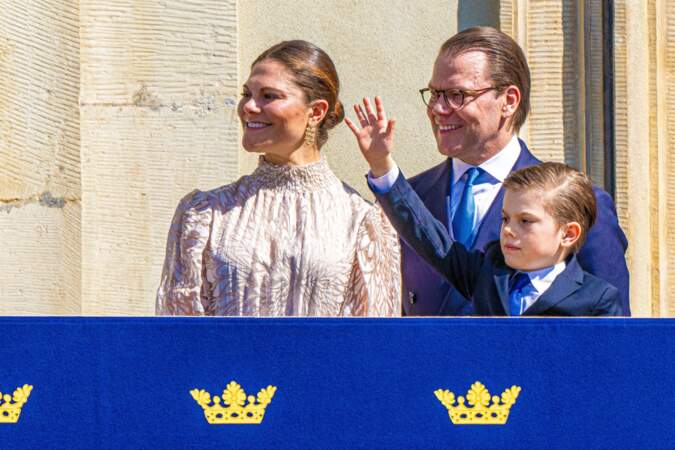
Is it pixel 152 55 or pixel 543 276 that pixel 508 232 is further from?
pixel 152 55

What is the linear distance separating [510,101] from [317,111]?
0.52 m

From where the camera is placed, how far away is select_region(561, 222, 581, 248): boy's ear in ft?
13.3

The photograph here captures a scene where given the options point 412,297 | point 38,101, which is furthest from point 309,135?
point 38,101

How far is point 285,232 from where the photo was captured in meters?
4.36

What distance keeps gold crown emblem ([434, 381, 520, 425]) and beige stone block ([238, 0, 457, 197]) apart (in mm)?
2132

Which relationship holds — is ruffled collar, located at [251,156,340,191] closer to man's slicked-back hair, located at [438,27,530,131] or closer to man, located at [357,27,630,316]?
man, located at [357,27,630,316]

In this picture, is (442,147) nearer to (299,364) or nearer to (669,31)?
(299,364)

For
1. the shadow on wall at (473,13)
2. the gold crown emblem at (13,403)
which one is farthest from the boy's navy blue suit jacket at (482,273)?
the shadow on wall at (473,13)

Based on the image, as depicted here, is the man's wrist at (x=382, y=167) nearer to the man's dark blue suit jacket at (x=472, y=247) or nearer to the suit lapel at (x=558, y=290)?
the man's dark blue suit jacket at (x=472, y=247)

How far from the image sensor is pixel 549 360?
3.75 m

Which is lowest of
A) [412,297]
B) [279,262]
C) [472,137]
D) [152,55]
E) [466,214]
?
[412,297]

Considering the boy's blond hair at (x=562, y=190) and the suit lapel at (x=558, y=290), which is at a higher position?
the boy's blond hair at (x=562, y=190)

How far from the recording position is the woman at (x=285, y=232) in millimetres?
4301

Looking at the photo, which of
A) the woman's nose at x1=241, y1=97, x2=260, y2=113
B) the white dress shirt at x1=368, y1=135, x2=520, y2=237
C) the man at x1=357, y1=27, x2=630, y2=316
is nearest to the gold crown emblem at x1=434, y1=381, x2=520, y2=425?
the man at x1=357, y1=27, x2=630, y2=316
